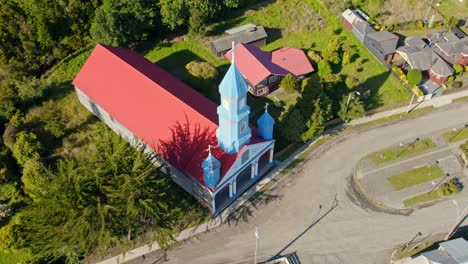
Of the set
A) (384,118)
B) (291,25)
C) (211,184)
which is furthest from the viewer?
(291,25)

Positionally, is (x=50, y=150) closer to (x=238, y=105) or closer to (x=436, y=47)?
(x=238, y=105)

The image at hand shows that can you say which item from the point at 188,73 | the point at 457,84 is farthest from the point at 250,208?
the point at 457,84

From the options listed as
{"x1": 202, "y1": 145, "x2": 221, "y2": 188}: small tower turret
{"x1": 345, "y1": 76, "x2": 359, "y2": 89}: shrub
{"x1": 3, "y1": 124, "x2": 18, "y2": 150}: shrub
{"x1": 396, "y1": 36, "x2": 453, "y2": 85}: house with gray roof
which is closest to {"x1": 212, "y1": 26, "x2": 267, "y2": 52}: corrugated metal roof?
{"x1": 345, "y1": 76, "x2": 359, "y2": 89}: shrub

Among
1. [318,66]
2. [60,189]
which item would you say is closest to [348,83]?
[318,66]

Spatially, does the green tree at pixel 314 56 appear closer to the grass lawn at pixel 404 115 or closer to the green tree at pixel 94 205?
the grass lawn at pixel 404 115

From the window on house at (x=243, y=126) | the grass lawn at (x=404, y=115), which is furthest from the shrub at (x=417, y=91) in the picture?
the window on house at (x=243, y=126)

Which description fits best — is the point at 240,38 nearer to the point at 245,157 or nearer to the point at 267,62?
the point at 267,62

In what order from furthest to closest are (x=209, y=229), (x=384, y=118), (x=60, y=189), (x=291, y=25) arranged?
(x=291, y=25) < (x=384, y=118) < (x=209, y=229) < (x=60, y=189)
